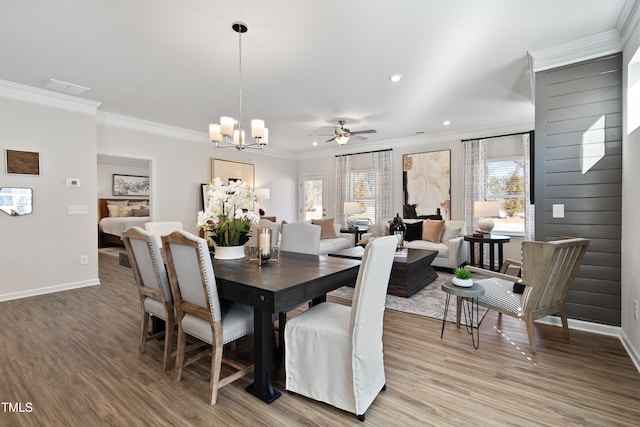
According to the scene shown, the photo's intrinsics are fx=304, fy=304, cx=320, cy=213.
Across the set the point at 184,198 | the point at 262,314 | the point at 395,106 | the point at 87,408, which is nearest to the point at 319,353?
the point at 262,314

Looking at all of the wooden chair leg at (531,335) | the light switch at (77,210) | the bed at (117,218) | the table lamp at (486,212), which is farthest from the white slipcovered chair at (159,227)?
the bed at (117,218)

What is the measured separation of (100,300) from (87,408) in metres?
2.43

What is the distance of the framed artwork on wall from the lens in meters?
6.29

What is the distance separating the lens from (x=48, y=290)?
4.07 m

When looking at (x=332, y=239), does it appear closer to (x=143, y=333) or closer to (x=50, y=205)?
(x=143, y=333)

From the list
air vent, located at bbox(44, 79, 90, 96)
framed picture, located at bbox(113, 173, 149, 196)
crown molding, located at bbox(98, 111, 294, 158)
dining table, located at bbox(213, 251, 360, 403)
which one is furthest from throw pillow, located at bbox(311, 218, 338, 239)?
framed picture, located at bbox(113, 173, 149, 196)

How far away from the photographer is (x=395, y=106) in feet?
15.2

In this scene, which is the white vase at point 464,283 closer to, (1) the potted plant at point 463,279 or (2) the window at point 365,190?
(1) the potted plant at point 463,279

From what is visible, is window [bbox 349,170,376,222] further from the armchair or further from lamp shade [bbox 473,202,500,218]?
the armchair

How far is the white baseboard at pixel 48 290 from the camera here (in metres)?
3.78

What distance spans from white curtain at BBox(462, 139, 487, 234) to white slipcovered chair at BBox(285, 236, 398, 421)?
193 inches

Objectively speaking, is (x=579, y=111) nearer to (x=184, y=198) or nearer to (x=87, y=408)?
(x=87, y=408)

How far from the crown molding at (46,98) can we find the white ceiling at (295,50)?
0.50 feet

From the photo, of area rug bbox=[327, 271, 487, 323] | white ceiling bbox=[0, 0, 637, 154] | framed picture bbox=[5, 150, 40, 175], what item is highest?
white ceiling bbox=[0, 0, 637, 154]
